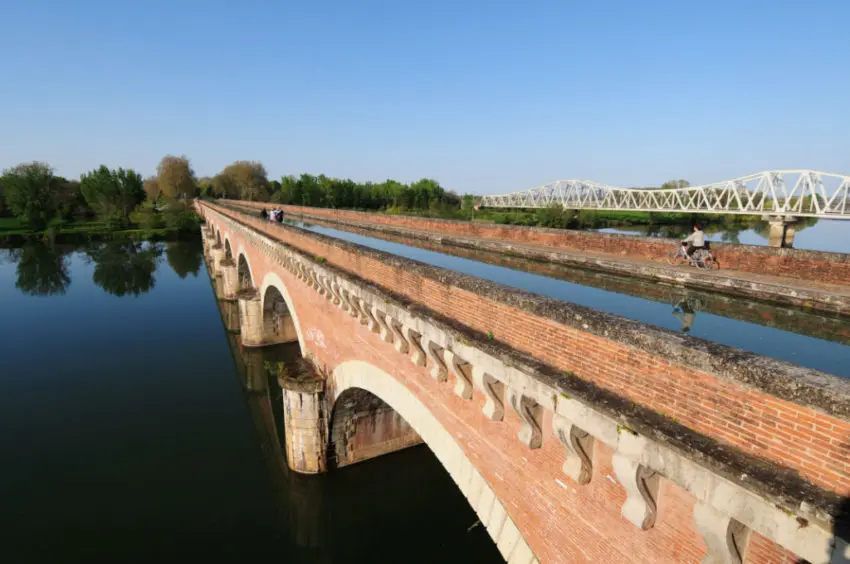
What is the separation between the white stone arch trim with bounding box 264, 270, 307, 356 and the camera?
14.1m

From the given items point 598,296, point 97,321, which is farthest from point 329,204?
point 598,296

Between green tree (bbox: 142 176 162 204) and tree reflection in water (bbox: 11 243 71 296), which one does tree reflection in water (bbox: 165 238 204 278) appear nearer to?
tree reflection in water (bbox: 11 243 71 296)

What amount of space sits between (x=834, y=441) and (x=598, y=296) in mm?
4392

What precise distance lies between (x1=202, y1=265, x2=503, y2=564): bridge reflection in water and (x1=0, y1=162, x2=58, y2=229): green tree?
7479 cm

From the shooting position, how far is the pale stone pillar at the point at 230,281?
2951 cm

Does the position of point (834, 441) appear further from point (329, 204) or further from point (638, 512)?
point (329, 204)

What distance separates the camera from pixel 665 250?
9336mm

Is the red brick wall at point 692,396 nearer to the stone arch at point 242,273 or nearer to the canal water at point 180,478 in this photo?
the canal water at point 180,478

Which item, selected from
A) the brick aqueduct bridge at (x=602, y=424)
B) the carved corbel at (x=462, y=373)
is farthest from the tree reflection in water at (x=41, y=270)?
the carved corbel at (x=462, y=373)

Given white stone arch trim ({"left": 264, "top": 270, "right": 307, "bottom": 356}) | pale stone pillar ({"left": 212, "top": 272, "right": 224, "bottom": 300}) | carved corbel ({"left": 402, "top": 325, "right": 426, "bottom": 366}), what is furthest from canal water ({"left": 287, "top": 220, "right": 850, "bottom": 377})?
pale stone pillar ({"left": 212, "top": 272, "right": 224, "bottom": 300})

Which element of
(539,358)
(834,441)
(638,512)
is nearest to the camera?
(834,441)

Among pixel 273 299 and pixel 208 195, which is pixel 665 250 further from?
pixel 208 195

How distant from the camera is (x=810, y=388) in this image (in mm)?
2492

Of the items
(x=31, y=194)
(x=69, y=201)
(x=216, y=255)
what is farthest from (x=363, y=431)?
(x=69, y=201)
